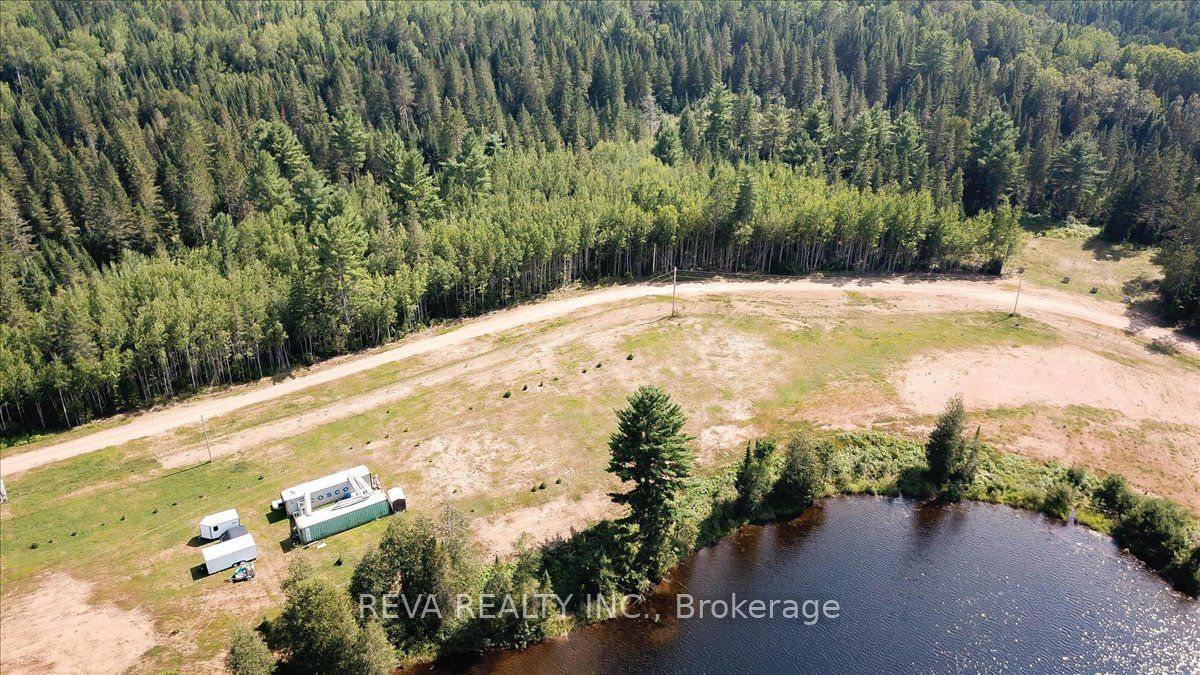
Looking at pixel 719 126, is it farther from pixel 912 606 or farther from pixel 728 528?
pixel 912 606

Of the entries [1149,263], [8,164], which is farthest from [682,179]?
[8,164]

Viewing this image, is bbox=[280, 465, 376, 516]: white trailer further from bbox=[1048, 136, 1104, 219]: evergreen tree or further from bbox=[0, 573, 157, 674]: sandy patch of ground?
bbox=[1048, 136, 1104, 219]: evergreen tree

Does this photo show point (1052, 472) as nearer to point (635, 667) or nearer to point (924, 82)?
point (635, 667)

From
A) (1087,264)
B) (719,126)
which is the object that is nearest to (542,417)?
(1087,264)

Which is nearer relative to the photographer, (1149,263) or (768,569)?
(768,569)

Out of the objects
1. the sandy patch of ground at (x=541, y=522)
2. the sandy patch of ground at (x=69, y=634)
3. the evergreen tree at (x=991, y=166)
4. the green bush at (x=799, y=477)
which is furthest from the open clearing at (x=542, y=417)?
the evergreen tree at (x=991, y=166)

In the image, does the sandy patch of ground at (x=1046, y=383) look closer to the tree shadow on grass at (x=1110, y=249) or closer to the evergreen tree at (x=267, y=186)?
the tree shadow on grass at (x=1110, y=249)
